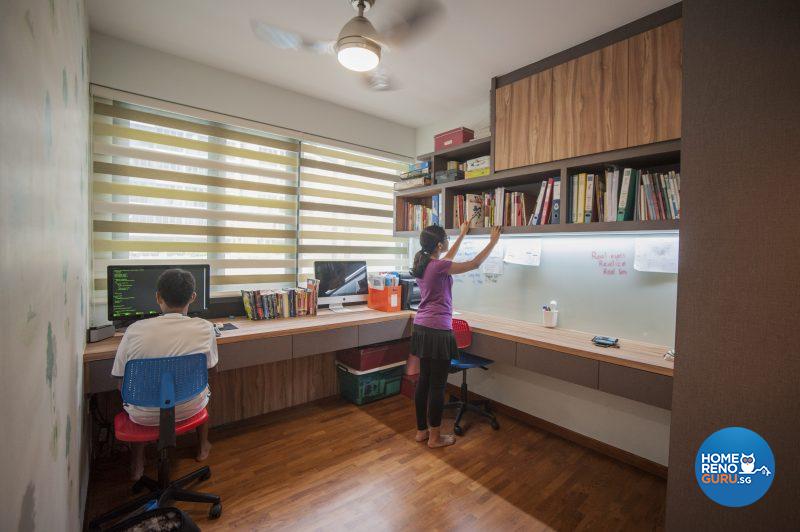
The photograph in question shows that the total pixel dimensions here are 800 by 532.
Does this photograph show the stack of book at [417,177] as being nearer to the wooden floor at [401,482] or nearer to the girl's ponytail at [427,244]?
the girl's ponytail at [427,244]

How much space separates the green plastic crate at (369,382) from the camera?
3.31 m

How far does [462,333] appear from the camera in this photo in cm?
284

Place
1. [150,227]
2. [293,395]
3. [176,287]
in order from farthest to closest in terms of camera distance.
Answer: [293,395]
[150,227]
[176,287]

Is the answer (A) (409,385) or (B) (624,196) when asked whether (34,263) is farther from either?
(A) (409,385)

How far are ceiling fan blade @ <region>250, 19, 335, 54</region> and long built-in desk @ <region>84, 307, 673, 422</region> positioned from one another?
1865 millimetres

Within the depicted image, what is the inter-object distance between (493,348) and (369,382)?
1213 millimetres

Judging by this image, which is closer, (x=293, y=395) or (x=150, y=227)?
(x=150, y=227)

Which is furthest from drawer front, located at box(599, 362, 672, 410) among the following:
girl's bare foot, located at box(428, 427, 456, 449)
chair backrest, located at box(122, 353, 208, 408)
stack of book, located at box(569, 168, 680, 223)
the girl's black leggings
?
chair backrest, located at box(122, 353, 208, 408)

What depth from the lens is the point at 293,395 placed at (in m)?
3.28

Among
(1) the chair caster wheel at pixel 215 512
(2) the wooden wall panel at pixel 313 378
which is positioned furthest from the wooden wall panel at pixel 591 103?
(1) the chair caster wheel at pixel 215 512

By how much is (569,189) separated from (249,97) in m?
2.54

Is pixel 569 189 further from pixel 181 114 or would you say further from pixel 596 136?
pixel 181 114

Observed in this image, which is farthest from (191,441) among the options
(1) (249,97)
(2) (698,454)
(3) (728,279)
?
(3) (728,279)

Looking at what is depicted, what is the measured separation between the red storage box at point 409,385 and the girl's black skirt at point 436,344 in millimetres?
1038
